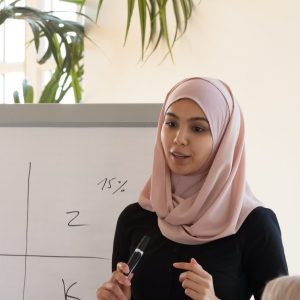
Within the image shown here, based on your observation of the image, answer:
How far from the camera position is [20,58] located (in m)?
3.72

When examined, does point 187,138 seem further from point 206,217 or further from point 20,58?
point 20,58

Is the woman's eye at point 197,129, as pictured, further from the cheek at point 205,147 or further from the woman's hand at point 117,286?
the woman's hand at point 117,286

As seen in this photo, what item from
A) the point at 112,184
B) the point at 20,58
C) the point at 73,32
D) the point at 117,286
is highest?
the point at 73,32

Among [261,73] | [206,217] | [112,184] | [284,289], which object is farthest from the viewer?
[261,73]

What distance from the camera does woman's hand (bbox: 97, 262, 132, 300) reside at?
3.48 ft

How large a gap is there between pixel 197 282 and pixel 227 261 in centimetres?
12

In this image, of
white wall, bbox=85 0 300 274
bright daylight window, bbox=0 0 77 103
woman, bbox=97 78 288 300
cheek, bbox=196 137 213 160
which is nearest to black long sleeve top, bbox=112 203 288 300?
woman, bbox=97 78 288 300

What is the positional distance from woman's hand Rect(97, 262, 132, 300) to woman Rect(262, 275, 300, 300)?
0.38m

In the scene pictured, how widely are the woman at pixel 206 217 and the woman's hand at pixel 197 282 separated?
0.08 meters

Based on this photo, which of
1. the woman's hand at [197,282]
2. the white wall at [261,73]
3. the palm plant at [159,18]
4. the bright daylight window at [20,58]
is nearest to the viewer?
the woman's hand at [197,282]

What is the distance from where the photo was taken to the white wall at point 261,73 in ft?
5.68

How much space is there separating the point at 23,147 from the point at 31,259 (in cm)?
25

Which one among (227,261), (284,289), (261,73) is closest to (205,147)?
(227,261)

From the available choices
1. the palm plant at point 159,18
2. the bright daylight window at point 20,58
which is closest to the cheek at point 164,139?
the palm plant at point 159,18
